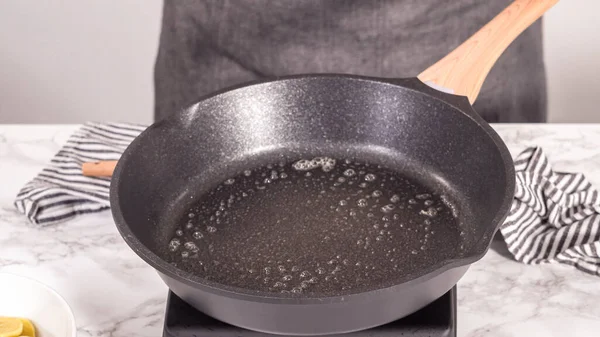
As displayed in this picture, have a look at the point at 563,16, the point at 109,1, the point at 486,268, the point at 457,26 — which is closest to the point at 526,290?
the point at 486,268

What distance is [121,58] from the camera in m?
2.10

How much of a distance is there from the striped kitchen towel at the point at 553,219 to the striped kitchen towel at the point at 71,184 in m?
0.46

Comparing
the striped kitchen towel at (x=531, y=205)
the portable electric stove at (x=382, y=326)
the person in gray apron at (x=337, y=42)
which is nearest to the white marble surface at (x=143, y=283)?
the striped kitchen towel at (x=531, y=205)

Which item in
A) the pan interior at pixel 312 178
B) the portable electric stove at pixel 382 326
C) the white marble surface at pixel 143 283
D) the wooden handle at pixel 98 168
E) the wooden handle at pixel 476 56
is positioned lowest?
the white marble surface at pixel 143 283

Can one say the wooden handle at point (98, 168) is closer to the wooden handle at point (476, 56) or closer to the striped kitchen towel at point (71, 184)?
the striped kitchen towel at point (71, 184)

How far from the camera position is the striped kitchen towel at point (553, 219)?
2.77 feet

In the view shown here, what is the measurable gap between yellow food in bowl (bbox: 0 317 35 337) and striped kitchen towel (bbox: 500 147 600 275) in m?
0.48

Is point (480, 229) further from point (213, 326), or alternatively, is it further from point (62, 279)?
point (62, 279)

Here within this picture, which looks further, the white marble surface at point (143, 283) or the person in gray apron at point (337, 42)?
the person in gray apron at point (337, 42)

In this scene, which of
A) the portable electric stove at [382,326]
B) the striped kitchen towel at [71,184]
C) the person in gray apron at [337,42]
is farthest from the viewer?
the person in gray apron at [337,42]

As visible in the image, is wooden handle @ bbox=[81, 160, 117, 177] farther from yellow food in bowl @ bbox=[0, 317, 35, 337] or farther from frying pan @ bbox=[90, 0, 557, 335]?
yellow food in bowl @ bbox=[0, 317, 35, 337]

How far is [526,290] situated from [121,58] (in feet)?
4.94

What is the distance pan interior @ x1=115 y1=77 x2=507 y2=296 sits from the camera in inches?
29.0

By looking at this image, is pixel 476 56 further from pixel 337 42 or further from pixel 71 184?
pixel 71 184
